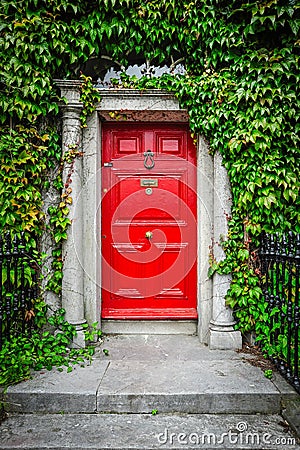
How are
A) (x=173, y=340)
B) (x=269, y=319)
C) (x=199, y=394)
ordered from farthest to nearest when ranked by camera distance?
1. (x=173, y=340)
2. (x=269, y=319)
3. (x=199, y=394)

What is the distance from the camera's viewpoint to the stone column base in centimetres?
464

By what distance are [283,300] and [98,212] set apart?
7.85 feet

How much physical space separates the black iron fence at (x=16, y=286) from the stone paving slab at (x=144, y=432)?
919 mm

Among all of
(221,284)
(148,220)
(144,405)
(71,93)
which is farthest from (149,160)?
(144,405)

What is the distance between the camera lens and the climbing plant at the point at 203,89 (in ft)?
14.5

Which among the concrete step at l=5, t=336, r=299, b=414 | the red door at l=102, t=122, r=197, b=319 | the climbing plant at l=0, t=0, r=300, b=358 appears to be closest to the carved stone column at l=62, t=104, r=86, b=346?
the climbing plant at l=0, t=0, r=300, b=358

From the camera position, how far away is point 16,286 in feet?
→ 13.3

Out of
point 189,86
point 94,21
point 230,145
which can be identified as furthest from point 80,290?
point 94,21

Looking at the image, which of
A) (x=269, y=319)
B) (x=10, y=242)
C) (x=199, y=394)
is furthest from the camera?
(x=269, y=319)

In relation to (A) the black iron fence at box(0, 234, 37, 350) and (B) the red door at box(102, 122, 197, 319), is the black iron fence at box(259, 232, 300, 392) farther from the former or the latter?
(A) the black iron fence at box(0, 234, 37, 350)

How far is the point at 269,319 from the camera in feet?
14.3

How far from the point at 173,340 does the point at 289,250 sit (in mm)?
1952

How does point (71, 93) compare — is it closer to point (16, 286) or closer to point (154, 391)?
point (16, 286)

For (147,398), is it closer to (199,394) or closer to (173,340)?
(199,394)
